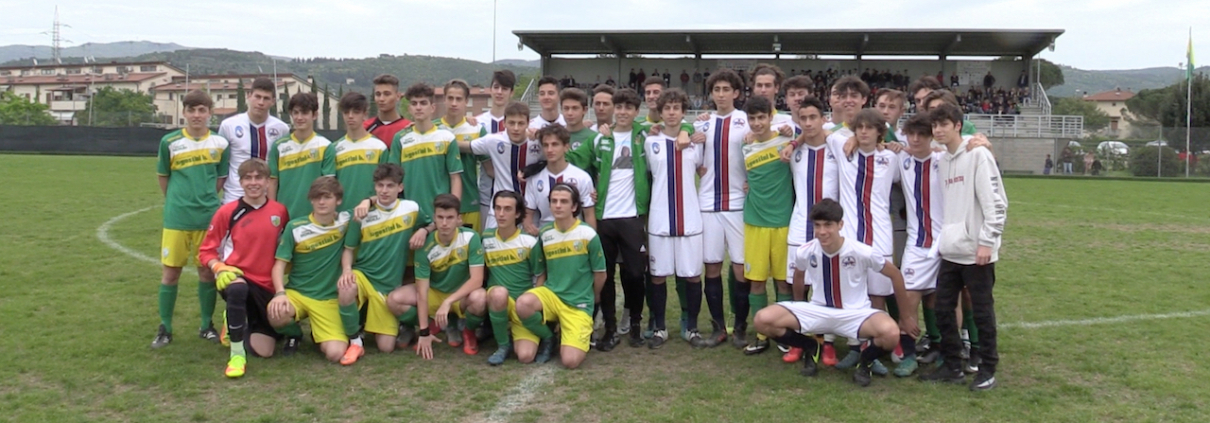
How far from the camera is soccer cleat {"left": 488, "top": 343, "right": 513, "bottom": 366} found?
4.99 meters

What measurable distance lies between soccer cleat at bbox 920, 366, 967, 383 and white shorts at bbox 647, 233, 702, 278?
1.50m

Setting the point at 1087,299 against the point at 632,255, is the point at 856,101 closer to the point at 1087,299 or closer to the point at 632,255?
the point at 632,255

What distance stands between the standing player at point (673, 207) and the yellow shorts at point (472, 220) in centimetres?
124

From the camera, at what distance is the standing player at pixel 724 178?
5.43m

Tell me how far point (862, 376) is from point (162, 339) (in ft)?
13.7

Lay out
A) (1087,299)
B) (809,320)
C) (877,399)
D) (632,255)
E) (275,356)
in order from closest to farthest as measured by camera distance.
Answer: (877,399) → (809,320) → (275,356) → (632,255) → (1087,299)

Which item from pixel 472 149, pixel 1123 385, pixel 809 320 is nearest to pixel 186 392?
pixel 472 149

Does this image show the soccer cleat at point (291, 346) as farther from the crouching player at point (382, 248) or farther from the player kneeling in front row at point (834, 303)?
the player kneeling in front row at point (834, 303)

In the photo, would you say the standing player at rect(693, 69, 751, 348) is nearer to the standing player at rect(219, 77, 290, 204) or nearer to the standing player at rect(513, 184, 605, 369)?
the standing player at rect(513, 184, 605, 369)

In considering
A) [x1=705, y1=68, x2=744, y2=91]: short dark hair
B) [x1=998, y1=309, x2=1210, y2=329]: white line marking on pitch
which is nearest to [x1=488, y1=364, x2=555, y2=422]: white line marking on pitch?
[x1=705, y1=68, x2=744, y2=91]: short dark hair

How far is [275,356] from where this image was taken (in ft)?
16.8

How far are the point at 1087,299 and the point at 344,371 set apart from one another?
5.74 m

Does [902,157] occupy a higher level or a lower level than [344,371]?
higher

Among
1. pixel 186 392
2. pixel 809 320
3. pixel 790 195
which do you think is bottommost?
pixel 186 392
